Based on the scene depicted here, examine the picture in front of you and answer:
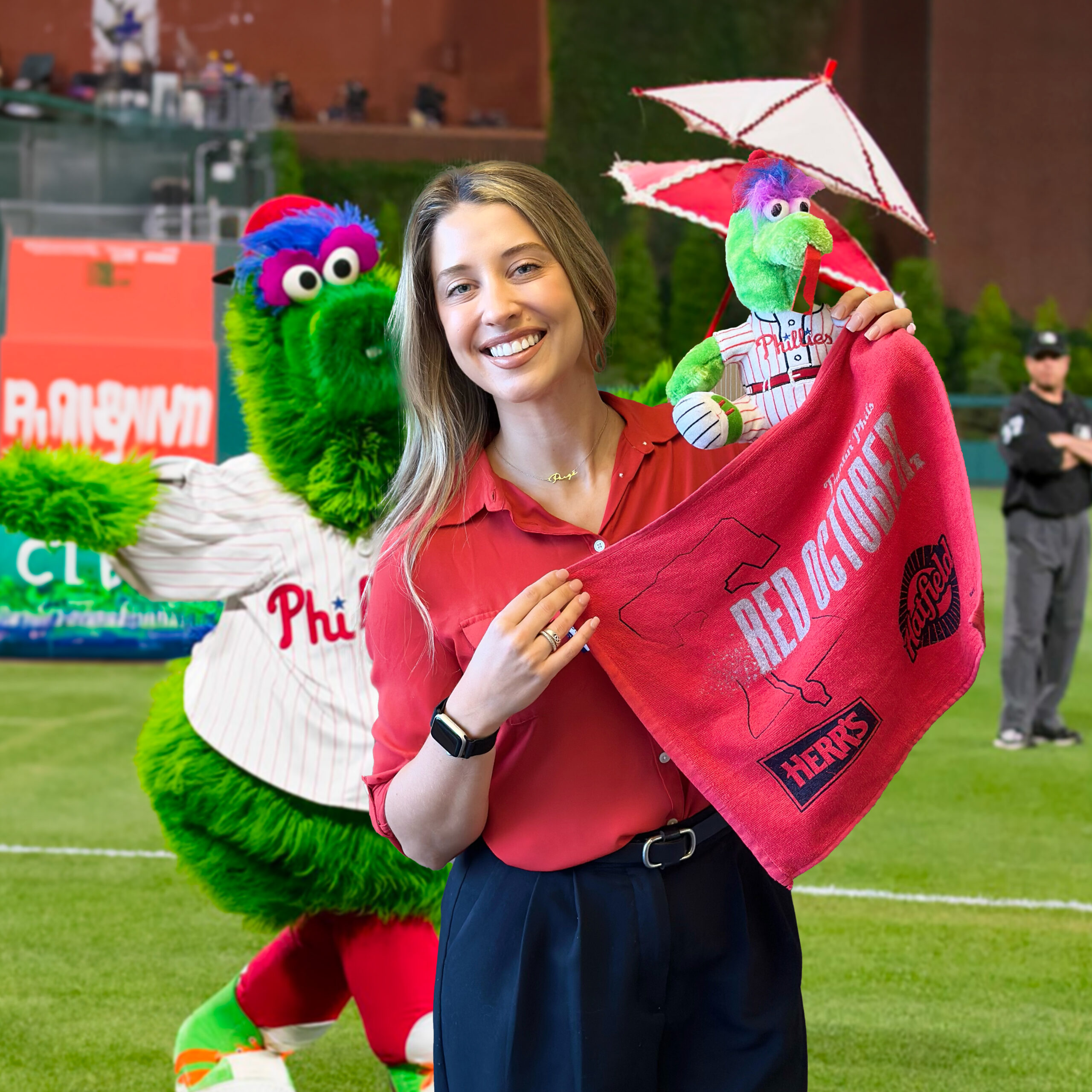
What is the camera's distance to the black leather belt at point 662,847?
153cm

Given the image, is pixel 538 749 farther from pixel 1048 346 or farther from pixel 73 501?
pixel 1048 346

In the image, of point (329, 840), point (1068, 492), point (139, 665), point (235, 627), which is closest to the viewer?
point (329, 840)

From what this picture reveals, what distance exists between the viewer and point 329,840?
2.75 metres

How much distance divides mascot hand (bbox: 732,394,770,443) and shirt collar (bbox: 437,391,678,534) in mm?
107

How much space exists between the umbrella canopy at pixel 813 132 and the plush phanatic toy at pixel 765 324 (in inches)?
18.4

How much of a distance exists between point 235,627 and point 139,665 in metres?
6.12

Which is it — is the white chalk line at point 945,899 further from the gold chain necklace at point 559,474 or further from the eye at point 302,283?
the gold chain necklace at point 559,474

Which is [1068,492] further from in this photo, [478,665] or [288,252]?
[478,665]

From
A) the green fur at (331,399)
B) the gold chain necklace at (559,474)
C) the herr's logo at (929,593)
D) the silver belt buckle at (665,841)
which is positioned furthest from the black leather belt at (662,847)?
the green fur at (331,399)

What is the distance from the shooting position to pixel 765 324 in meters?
1.58

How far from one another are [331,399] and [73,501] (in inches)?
20.9

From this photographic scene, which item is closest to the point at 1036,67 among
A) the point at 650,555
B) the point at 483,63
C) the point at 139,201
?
the point at 483,63

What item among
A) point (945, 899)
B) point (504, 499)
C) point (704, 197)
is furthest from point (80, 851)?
point (504, 499)

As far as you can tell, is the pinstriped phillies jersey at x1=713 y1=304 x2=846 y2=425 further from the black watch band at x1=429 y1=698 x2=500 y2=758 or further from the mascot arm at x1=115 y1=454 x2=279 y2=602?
the mascot arm at x1=115 y1=454 x2=279 y2=602
